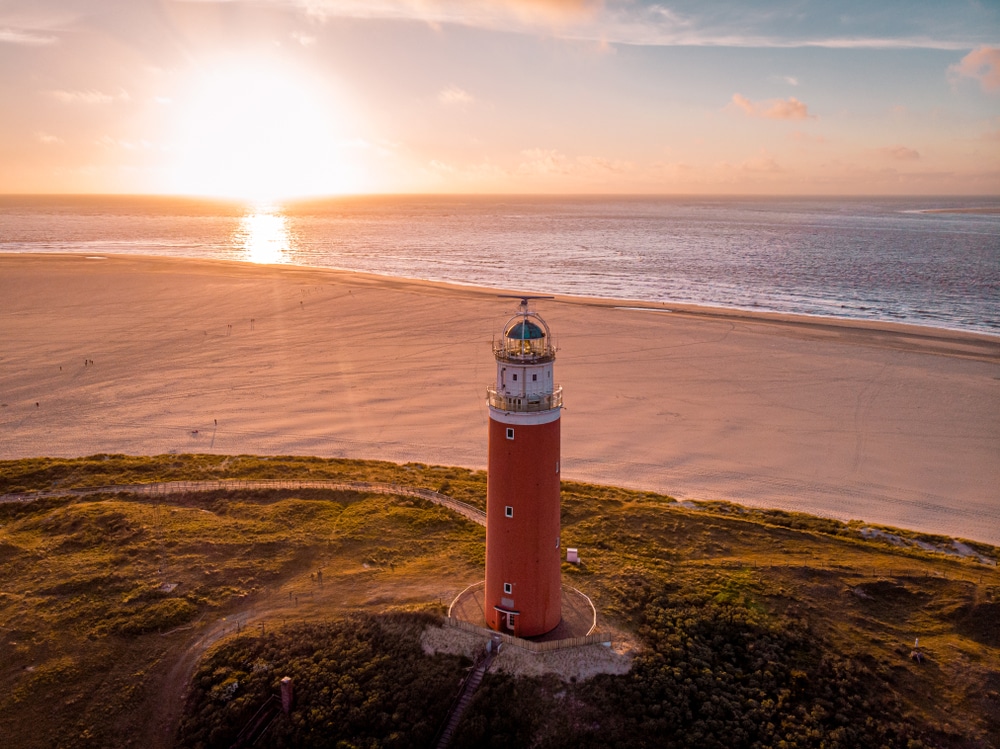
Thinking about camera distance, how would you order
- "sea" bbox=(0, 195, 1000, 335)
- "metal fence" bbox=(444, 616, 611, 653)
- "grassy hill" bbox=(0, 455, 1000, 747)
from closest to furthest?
"grassy hill" bbox=(0, 455, 1000, 747) → "metal fence" bbox=(444, 616, 611, 653) → "sea" bbox=(0, 195, 1000, 335)

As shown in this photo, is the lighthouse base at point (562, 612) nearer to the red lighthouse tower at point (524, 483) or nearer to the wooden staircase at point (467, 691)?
the red lighthouse tower at point (524, 483)

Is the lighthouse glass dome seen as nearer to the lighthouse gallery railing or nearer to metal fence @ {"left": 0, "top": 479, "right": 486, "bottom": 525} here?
the lighthouse gallery railing

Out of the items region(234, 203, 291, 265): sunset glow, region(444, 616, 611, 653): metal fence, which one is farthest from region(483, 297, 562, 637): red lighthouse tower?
region(234, 203, 291, 265): sunset glow

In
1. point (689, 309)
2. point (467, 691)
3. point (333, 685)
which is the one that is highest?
point (689, 309)

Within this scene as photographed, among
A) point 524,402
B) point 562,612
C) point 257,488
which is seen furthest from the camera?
point 257,488

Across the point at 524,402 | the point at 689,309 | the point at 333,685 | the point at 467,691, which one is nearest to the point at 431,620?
the point at 467,691

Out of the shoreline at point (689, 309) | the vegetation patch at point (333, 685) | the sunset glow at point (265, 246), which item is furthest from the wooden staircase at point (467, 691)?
the sunset glow at point (265, 246)

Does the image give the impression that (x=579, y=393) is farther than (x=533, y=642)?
Yes

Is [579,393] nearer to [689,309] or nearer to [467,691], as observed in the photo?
[467,691]
